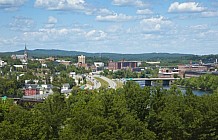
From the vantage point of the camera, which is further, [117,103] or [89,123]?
[117,103]

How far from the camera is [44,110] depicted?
29172mm

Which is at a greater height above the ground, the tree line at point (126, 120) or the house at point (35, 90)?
the tree line at point (126, 120)

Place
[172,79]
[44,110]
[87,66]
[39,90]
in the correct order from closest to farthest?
1. [44,110]
2. [39,90]
3. [172,79]
4. [87,66]

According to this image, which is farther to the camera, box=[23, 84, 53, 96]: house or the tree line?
box=[23, 84, 53, 96]: house

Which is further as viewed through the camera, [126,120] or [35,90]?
[35,90]

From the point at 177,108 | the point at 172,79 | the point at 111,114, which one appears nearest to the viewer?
the point at 111,114

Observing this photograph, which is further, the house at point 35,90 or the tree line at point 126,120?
the house at point 35,90

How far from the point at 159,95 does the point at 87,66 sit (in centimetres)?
16757

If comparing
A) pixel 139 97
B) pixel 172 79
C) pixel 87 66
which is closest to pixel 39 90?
pixel 172 79

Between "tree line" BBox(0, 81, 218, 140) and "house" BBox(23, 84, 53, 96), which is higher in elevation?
"tree line" BBox(0, 81, 218, 140)

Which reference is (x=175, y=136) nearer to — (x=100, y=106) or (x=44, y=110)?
(x=100, y=106)

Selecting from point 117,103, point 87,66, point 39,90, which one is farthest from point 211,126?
point 87,66

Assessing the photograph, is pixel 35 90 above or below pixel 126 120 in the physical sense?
below

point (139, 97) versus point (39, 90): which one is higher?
point (139, 97)
